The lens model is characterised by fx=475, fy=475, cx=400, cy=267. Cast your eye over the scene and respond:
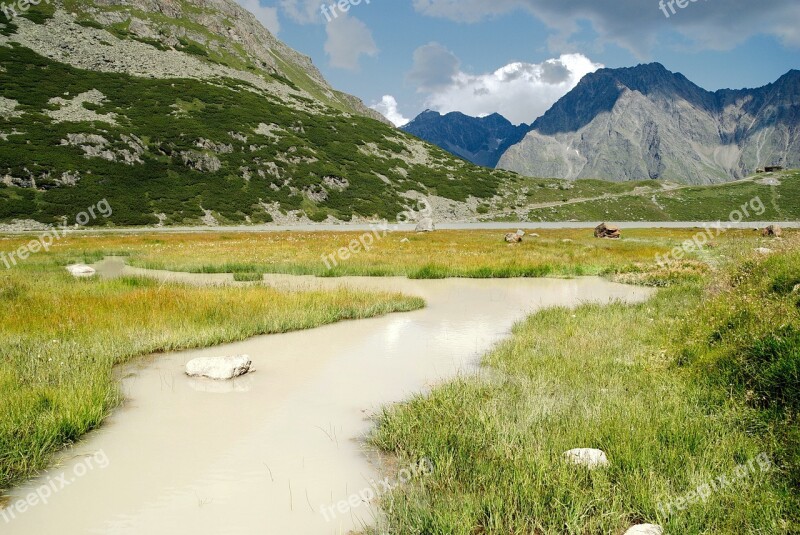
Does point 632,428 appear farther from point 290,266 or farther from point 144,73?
point 144,73

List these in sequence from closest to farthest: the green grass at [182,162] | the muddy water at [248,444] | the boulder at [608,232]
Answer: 1. the muddy water at [248,444]
2. the boulder at [608,232]
3. the green grass at [182,162]

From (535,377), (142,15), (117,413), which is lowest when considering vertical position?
(117,413)

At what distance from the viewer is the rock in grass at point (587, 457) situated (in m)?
4.74

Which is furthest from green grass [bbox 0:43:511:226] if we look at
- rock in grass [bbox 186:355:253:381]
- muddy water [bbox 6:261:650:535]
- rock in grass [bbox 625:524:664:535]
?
rock in grass [bbox 625:524:664:535]

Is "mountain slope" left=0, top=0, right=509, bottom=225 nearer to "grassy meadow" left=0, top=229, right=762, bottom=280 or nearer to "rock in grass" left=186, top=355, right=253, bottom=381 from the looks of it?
"grassy meadow" left=0, top=229, right=762, bottom=280

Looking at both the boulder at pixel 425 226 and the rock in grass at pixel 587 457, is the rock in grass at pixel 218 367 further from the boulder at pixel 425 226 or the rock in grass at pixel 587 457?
the boulder at pixel 425 226

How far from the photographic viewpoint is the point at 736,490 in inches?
169

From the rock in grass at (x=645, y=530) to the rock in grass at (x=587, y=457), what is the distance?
79cm

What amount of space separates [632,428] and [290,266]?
23.6 metres

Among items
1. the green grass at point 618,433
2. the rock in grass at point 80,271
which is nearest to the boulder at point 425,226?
the rock in grass at point 80,271

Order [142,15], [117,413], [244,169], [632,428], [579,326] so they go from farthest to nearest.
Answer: [142,15] → [244,169] → [579,326] → [117,413] → [632,428]

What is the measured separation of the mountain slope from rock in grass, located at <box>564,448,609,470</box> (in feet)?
259

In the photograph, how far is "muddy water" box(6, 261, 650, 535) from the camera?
4.63 m

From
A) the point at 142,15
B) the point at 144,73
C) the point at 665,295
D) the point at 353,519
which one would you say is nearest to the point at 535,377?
the point at 353,519
